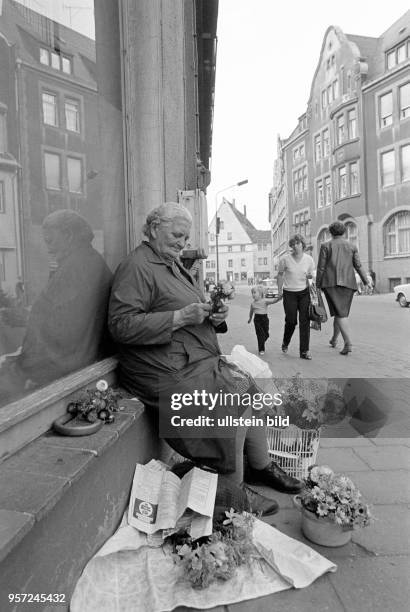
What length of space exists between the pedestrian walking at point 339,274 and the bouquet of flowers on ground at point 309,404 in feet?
10.6

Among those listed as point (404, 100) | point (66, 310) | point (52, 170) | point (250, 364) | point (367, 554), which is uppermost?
point (404, 100)

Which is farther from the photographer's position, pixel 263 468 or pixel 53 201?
pixel 263 468

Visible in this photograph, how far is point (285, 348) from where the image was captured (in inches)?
270

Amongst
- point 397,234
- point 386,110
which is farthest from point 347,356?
point 386,110

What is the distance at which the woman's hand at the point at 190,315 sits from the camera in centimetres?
245

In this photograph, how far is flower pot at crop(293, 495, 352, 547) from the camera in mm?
2100

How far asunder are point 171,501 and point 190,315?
92 centimetres

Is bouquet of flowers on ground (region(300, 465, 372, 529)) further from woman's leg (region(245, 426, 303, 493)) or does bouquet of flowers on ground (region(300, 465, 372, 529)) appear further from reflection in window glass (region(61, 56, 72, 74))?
reflection in window glass (region(61, 56, 72, 74))

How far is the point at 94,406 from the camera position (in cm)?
216

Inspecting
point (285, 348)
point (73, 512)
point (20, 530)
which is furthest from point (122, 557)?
point (285, 348)

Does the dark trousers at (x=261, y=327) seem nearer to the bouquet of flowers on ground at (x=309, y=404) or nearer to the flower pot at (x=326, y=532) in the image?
the bouquet of flowers on ground at (x=309, y=404)

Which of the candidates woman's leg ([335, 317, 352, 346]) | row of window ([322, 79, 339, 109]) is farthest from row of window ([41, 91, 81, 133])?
row of window ([322, 79, 339, 109])

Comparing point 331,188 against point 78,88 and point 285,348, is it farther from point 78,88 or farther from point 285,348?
point 78,88

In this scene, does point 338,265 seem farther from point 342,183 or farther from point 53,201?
point 342,183
